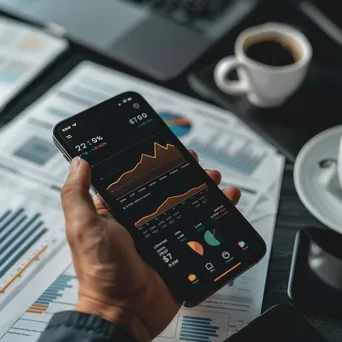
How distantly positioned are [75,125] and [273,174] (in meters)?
0.24

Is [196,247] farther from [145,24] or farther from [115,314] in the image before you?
[145,24]

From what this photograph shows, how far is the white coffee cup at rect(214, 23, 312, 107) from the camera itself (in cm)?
69

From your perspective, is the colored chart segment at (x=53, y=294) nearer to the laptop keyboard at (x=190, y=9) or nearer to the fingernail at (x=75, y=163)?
the fingernail at (x=75, y=163)

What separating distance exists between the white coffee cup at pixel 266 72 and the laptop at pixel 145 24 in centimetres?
8

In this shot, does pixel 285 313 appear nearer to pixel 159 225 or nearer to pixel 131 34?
pixel 159 225

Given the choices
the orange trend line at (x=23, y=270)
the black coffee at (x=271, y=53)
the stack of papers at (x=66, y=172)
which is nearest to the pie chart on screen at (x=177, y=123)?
the stack of papers at (x=66, y=172)

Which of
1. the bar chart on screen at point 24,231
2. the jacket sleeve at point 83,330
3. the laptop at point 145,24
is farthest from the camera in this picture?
the laptop at point 145,24

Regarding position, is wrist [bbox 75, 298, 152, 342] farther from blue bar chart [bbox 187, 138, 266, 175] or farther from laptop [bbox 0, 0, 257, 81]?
laptop [bbox 0, 0, 257, 81]

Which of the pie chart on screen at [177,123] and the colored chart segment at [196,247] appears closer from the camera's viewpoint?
the colored chart segment at [196,247]

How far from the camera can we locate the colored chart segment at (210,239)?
52 centimetres

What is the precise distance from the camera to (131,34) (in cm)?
82

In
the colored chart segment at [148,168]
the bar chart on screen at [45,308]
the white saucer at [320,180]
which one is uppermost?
the colored chart segment at [148,168]

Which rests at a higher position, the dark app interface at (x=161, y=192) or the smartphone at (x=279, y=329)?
the dark app interface at (x=161, y=192)

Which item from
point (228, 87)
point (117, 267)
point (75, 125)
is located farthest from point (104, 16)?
point (117, 267)
